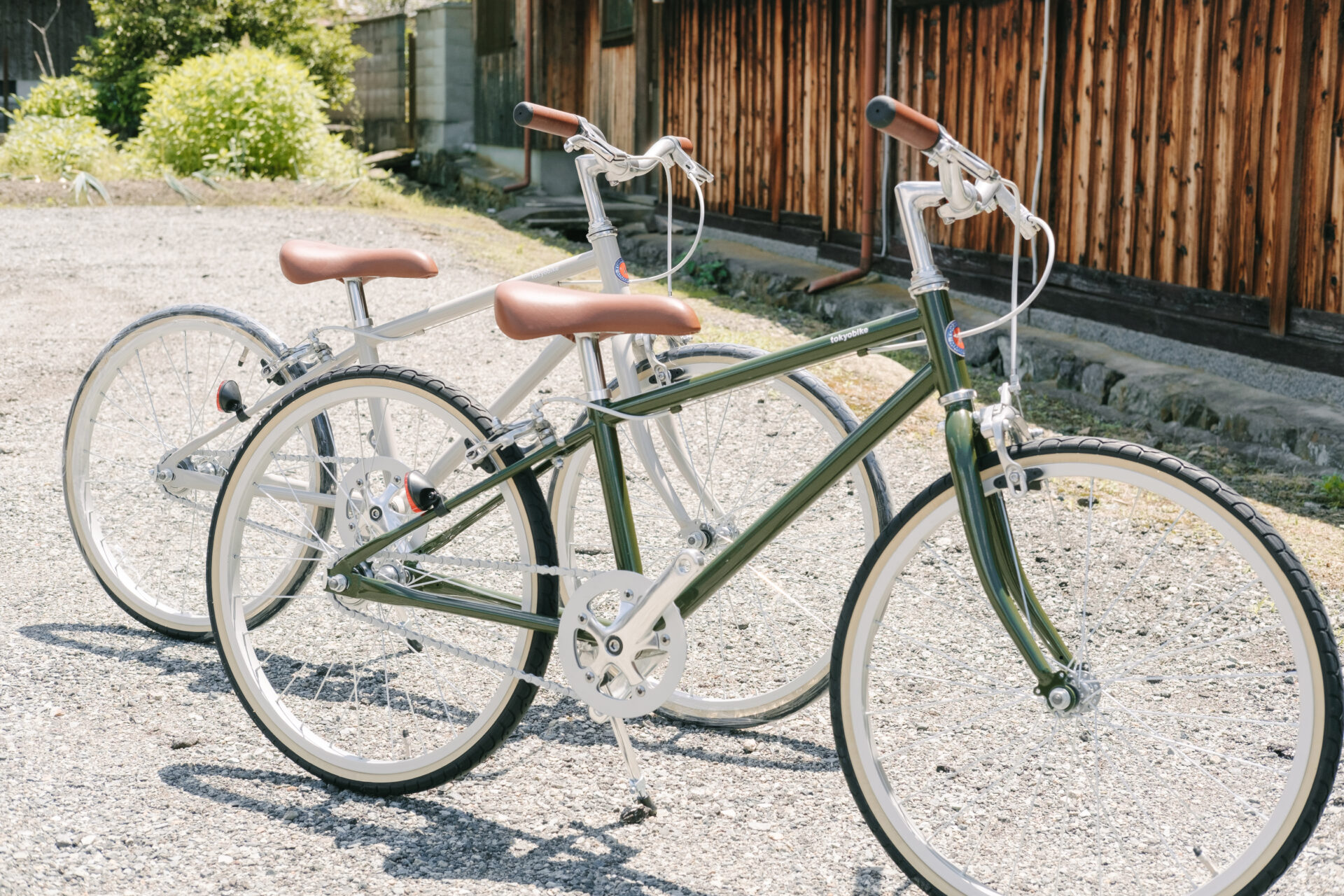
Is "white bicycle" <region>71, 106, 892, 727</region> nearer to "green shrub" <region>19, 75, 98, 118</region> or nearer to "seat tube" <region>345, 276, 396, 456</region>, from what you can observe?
"seat tube" <region>345, 276, 396, 456</region>

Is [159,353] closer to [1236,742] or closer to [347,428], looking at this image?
[347,428]

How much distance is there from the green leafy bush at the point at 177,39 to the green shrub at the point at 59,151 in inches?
80.9

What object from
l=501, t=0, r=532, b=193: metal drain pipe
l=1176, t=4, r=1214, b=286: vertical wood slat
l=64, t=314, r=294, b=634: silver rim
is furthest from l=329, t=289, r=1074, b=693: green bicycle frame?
l=501, t=0, r=532, b=193: metal drain pipe

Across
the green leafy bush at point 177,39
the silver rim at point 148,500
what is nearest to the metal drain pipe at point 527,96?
the green leafy bush at point 177,39

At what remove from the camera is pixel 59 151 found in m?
14.4

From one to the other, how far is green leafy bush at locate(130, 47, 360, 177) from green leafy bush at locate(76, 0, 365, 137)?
2.84 m

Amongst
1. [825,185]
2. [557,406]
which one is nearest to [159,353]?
[557,406]

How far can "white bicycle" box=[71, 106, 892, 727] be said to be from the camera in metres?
2.96

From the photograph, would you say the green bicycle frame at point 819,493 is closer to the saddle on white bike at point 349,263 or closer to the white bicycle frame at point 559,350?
the white bicycle frame at point 559,350

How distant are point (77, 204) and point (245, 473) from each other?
11097 mm

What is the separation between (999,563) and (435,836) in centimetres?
124

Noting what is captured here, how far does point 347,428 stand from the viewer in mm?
5840

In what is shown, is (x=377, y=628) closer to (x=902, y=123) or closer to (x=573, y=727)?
(x=573, y=727)

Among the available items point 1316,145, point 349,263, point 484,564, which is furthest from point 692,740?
point 1316,145
